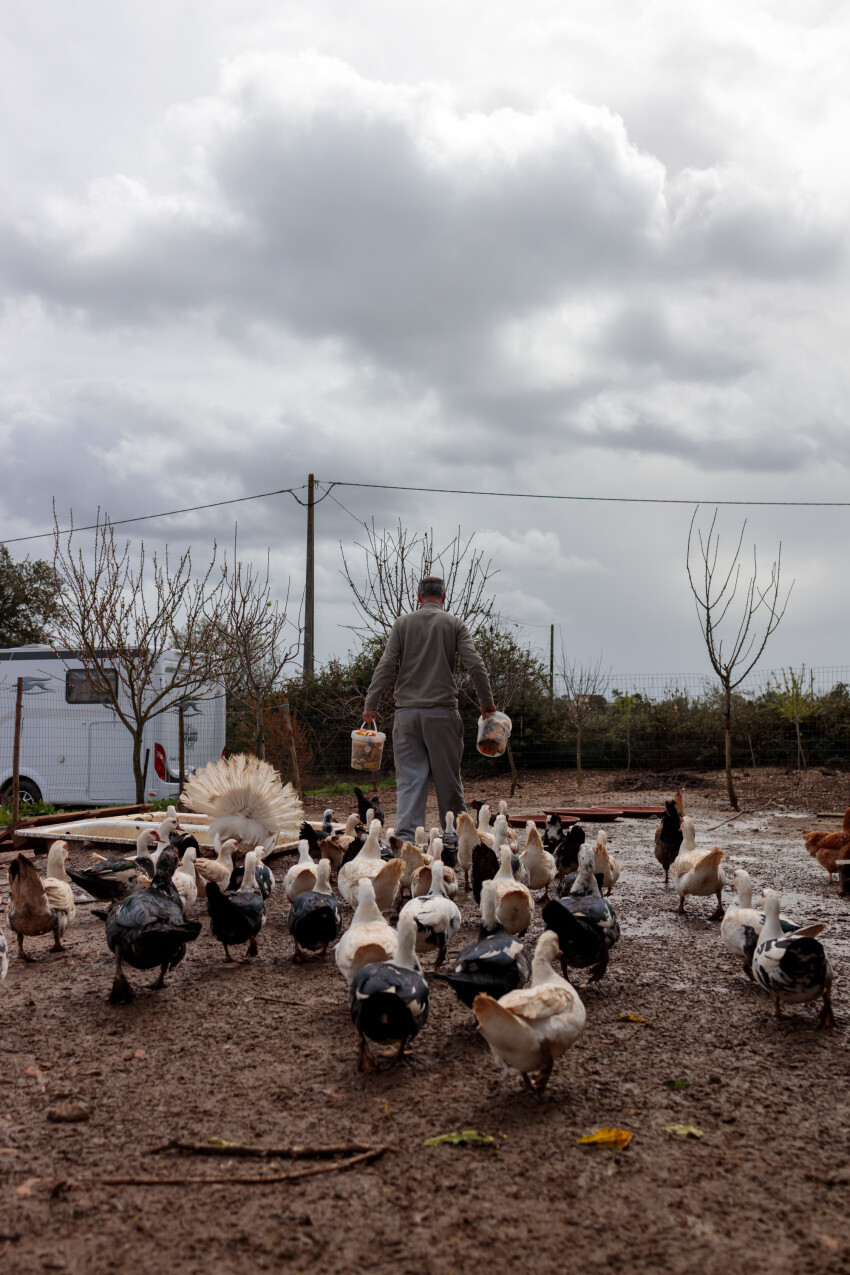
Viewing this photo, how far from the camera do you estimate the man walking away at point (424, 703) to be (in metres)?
7.68

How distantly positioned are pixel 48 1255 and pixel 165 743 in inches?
509

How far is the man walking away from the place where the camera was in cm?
768

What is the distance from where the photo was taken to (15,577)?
29875 millimetres

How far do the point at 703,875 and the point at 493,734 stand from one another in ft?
7.32

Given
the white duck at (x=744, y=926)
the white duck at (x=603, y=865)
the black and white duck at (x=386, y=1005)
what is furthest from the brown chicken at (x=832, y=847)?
the black and white duck at (x=386, y=1005)

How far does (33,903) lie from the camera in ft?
17.0

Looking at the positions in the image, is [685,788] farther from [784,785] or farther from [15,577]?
[15,577]

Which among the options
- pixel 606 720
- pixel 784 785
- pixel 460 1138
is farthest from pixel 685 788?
pixel 460 1138

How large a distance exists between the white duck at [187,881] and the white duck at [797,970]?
3712 millimetres

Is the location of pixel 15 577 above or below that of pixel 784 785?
above

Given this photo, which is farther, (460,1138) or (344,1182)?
(460,1138)

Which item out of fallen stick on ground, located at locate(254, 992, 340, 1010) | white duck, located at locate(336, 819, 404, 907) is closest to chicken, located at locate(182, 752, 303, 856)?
white duck, located at locate(336, 819, 404, 907)

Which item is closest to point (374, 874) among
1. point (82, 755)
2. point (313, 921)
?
point (313, 921)

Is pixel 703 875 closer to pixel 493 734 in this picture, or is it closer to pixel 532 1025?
pixel 493 734
